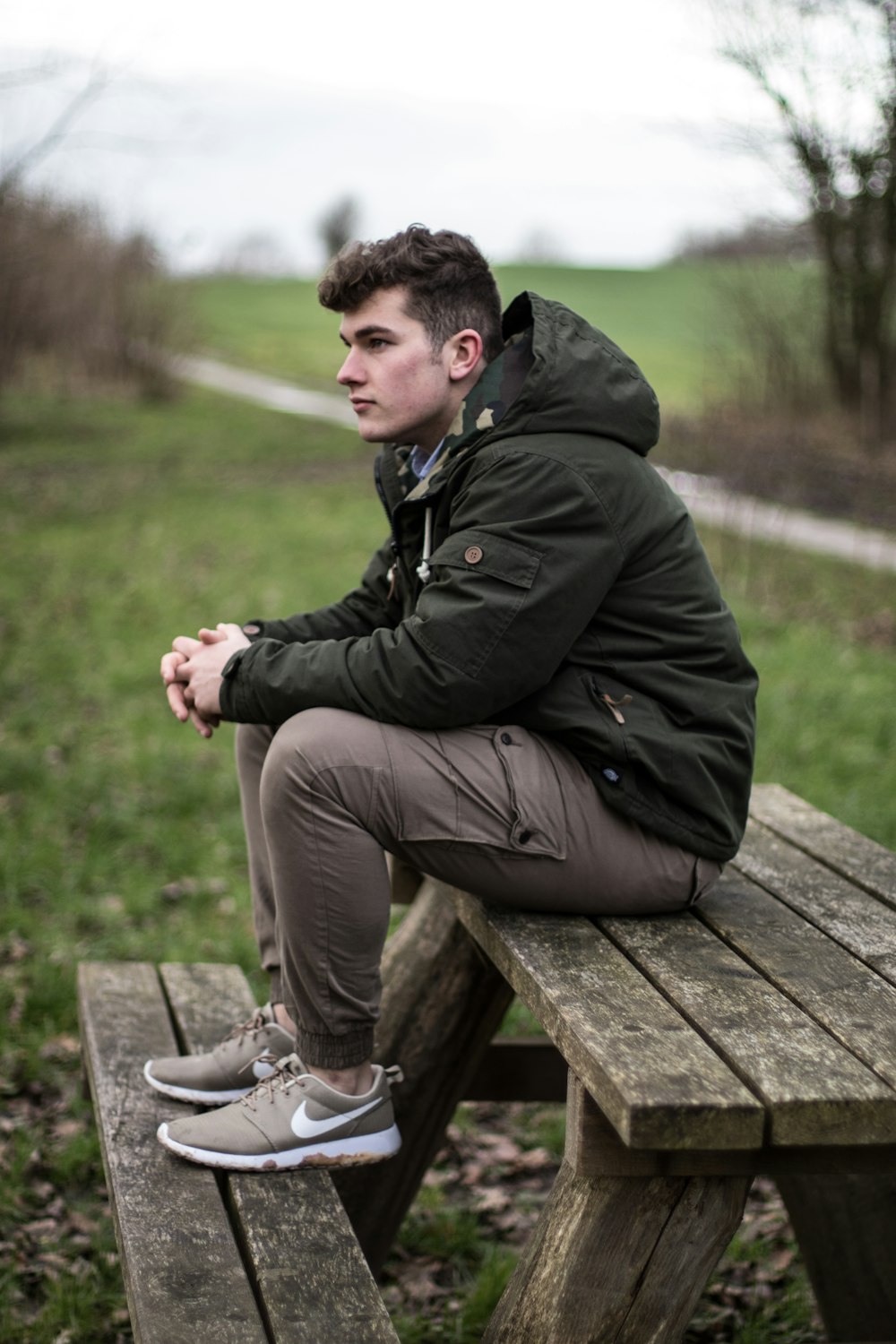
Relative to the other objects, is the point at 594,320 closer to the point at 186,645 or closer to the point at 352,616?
the point at 352,616

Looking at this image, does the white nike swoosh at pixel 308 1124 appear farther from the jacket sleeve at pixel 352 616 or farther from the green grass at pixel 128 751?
the jacket sleeve at pixel 352 616

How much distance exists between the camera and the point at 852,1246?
287 centimetres

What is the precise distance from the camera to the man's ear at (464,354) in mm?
2689

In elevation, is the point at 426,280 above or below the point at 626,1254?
above

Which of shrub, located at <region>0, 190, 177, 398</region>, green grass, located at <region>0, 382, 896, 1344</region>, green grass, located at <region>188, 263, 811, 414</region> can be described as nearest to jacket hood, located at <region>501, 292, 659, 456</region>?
green grass, located at <region>0, 382, 896, 1344</region>

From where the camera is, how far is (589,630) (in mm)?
2494

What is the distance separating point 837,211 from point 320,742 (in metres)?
12.5

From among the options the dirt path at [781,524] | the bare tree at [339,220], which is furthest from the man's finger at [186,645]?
the bare tree at [339,220]

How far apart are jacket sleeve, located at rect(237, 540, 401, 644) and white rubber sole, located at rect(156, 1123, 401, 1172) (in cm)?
110

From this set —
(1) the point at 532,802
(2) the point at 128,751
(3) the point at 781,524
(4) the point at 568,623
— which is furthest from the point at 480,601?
(3) the point at 781,524

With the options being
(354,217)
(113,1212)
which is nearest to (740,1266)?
(113,1212)

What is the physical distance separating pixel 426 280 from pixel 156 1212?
5.57 ft

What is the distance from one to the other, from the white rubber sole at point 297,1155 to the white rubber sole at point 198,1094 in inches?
8.3

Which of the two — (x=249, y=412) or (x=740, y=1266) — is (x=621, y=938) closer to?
(x=740, y=1266)
